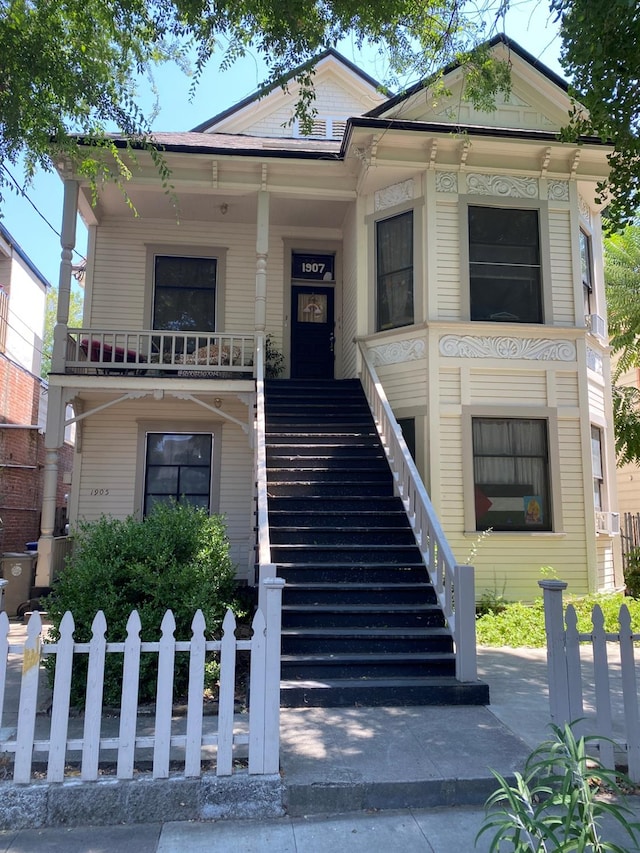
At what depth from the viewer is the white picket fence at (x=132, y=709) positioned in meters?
3.50

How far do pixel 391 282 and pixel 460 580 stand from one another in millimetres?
6234

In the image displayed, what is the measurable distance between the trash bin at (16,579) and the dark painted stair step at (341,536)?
5.07 meters

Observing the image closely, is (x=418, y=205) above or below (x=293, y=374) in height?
above

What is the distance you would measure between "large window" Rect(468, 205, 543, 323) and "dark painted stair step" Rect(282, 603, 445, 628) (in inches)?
217

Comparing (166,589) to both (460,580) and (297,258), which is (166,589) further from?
(297,258)

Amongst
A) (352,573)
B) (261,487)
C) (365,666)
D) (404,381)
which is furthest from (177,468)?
(365,666)

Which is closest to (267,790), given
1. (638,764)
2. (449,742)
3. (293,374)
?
(449,742)

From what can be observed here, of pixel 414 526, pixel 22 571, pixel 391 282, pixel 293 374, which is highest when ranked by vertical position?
pixel 391 282

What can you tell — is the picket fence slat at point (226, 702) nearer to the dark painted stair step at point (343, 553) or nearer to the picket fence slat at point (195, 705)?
the picket fence slat at point (195, 705)

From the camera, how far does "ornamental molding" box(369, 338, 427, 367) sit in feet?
31.9

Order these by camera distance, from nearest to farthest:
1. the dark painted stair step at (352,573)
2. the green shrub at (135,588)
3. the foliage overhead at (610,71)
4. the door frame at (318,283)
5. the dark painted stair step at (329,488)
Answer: the foliage overhead at (610,71) < the green shrub at (135,588) < the dark painted stair step at (352,573) < the dark painted stair step at (329,488) < the door frame at (318,283)

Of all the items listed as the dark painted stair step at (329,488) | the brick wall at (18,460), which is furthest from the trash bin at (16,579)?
the dark painted stair step at (329,488)

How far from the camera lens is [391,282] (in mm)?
10359

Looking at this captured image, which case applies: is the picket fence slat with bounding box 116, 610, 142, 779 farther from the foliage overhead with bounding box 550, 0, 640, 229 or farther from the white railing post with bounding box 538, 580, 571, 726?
the foliage overhead with bounding box 550, 0, 640, 229
